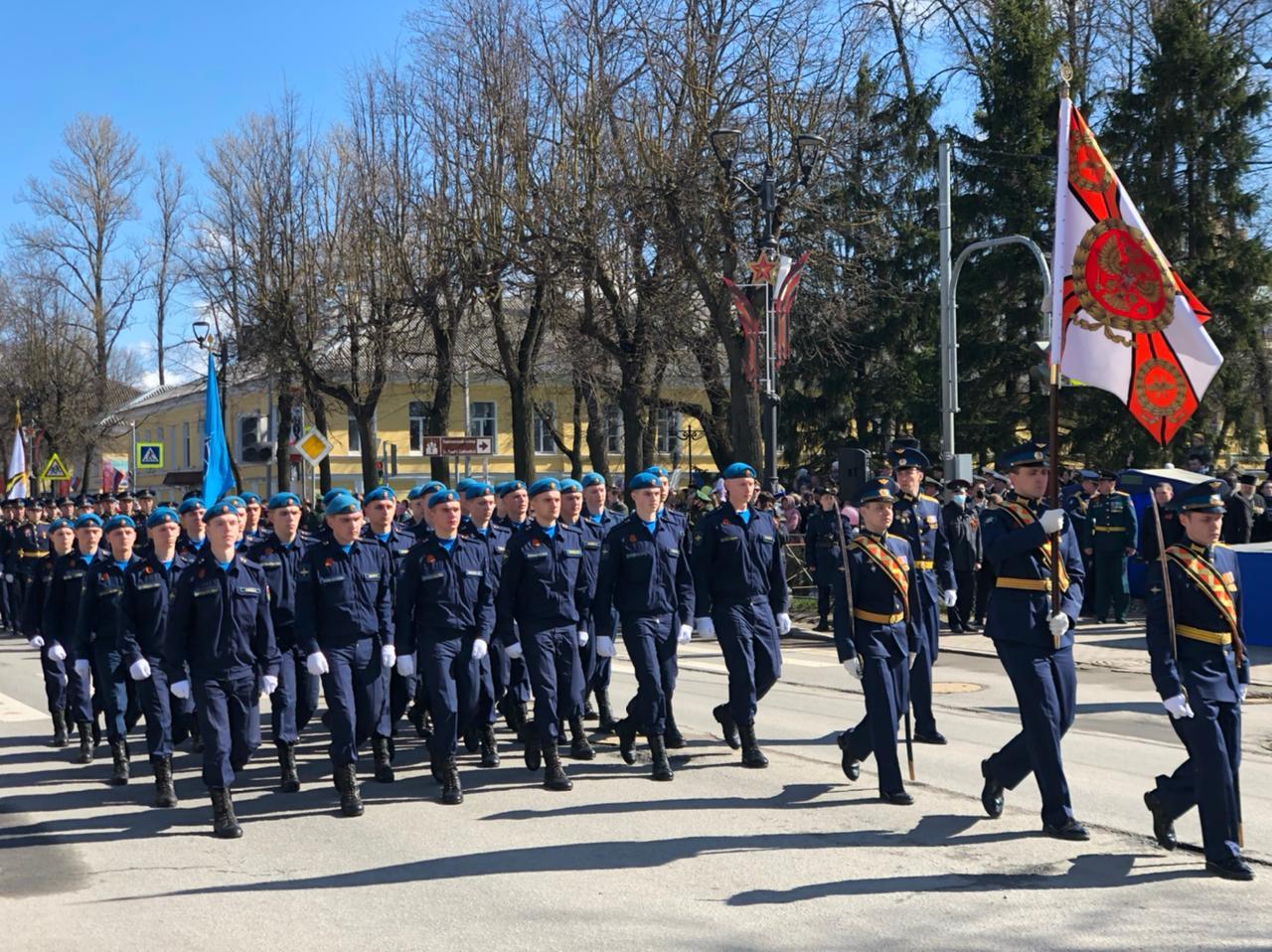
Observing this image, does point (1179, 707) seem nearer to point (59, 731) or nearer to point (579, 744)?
point (579, 744)

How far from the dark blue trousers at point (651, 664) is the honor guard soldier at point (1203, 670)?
10.9ft

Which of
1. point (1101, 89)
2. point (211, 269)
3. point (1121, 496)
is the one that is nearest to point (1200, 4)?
point (1101, 89)

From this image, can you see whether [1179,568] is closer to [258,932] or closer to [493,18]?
[258,932]

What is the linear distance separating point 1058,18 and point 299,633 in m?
34.6

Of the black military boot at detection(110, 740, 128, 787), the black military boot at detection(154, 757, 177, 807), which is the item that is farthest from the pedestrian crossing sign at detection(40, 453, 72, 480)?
the black military boot at detection(154, 757, 177, 807)

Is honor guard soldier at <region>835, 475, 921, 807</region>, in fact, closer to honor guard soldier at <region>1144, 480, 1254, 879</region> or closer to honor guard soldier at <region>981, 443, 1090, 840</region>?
honor guard soldier at <region>981, 443, 1090, 840</region>

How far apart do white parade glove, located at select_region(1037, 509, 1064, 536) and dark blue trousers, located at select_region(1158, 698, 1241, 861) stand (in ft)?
3.53

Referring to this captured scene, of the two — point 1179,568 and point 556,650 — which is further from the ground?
point 1179,568

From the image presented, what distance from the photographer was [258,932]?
5.97 meters

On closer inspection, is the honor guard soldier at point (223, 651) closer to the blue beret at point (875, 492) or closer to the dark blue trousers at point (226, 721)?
the dark blue trousers at point (226, 721)

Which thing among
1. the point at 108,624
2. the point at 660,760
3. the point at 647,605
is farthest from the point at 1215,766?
the point at 108,624

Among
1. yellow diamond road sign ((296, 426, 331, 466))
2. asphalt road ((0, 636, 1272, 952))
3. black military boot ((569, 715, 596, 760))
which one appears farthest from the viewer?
yellow diamond road sign ((296, 426, 331, 466))

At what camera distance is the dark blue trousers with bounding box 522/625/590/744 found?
352 inches

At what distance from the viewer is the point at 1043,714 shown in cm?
716
